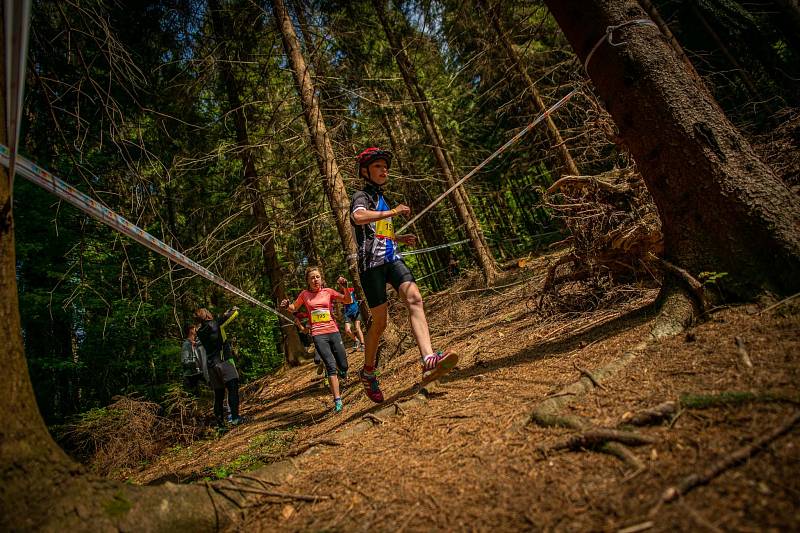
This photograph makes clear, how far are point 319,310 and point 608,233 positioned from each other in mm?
3960

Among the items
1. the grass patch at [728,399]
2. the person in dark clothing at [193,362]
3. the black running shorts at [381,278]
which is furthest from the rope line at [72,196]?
the person in dark clothing at [193,362]

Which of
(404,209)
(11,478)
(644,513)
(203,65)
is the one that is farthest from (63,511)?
(203,65)

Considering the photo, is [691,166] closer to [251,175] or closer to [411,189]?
[251,175]

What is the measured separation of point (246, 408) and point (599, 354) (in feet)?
27.7

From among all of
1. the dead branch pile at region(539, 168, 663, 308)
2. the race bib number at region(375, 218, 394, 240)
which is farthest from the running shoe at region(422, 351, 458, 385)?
the dead branch pile at region(539, 168, 663, 308)

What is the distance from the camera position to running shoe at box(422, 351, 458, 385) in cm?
331

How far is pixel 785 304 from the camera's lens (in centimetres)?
234

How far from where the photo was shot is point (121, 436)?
6629 mm

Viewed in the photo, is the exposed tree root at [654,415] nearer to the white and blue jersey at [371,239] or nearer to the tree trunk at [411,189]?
the white and blue jersey at [371,239]

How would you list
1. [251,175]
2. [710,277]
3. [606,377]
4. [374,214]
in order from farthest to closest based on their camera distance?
[251,175]
[374,214]
[710,277]
[606,377]

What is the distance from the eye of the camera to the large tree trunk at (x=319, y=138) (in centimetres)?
673

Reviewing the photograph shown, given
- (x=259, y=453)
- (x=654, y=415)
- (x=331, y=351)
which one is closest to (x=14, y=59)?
(x=654, y=415)

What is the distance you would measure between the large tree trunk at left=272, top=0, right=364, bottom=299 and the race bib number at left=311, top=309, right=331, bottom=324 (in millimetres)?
1042

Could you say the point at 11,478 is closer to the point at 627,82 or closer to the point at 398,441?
the point at 398,441
